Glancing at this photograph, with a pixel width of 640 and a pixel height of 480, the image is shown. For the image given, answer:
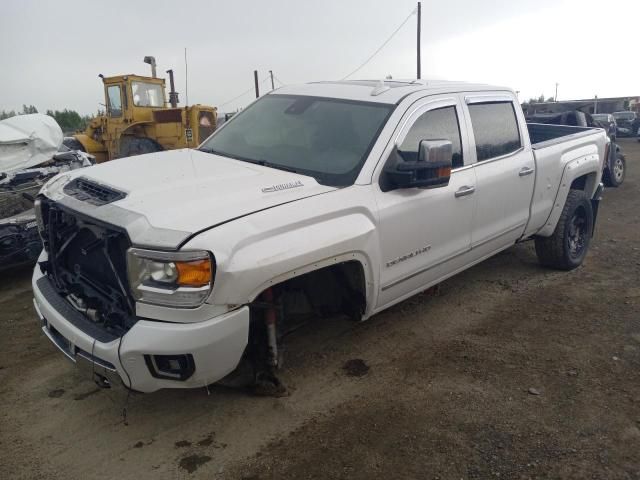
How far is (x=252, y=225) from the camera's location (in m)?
2.79

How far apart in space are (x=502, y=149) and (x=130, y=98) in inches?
405

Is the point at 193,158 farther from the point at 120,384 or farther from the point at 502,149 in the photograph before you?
the point at 502,149

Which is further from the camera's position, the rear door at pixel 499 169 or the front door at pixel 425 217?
the rear door at pixel 499 169

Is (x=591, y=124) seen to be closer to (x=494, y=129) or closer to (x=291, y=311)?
(x=494, y=129)

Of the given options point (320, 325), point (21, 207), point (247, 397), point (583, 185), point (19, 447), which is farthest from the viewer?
point (583, 185)

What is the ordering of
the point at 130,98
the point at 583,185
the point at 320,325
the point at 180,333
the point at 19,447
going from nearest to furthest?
the point at 180,333 < the point at 19,447 < the point at 320,325 < the point at 583,185 < the point at 130,98

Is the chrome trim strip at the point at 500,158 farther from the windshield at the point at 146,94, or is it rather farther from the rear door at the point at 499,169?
the windshield at the point at 146,94

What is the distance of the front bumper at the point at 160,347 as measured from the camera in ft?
8.65

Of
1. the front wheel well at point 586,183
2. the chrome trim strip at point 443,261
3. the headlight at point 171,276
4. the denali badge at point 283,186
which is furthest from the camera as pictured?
the front wheel well at point 586,183

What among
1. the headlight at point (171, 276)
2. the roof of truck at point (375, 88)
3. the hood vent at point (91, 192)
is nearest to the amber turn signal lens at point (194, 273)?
the headlight at point (171, 276)

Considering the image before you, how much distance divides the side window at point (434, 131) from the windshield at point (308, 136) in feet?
0.76

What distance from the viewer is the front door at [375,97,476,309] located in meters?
3.55

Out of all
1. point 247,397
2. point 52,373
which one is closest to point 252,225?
point 247,397

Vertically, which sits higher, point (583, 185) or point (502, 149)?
point (502, 149)
